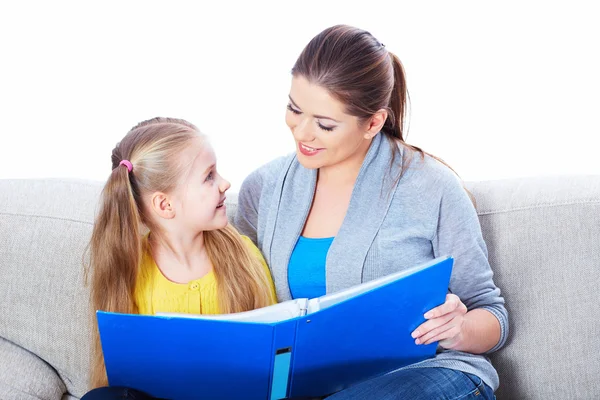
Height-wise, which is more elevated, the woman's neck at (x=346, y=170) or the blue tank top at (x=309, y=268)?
the woman's neck at (x=346, y=170)

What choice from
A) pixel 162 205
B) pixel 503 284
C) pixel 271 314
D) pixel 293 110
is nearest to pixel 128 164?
pixel 162 205

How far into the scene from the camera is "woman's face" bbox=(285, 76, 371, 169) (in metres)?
1.73

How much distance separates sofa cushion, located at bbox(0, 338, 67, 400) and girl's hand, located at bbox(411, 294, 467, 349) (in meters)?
0.94

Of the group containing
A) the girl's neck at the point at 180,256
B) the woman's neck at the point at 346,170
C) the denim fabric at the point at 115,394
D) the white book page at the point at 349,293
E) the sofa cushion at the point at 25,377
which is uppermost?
the woman's neck at the point at 346,170

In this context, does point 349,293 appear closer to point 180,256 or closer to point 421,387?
point 421,387

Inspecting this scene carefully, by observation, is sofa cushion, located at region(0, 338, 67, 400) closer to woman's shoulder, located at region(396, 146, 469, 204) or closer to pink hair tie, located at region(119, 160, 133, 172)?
pink hair tie, located at region(119, 160, 133, 172)

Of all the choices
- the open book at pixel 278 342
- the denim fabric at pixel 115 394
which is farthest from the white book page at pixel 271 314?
the denim fabric at pixel 115 394

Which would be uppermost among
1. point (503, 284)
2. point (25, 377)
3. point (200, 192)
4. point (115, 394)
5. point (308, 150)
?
point (308, 150)

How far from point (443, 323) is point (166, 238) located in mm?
658

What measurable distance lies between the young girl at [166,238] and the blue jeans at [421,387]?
0.36m

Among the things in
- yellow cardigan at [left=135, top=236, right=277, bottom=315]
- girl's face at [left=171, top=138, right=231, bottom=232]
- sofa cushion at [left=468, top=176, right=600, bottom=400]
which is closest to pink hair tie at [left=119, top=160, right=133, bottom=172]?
girl's face at [left=171, top=138, right=231, bottom=232]

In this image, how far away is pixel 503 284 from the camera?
1.92 m

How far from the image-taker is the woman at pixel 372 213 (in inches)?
67.2

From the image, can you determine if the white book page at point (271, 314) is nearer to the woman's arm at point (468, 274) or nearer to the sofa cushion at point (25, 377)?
the woman's arm at point (468, 274)
